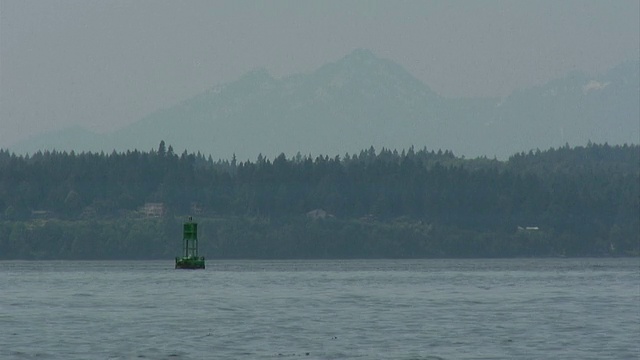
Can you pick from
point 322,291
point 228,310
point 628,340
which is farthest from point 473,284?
point 628,340

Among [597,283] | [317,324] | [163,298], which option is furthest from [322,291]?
[317,324]

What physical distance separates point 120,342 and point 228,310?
2636 cm

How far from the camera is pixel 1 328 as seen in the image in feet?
260

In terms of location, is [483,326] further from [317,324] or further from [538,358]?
[538,358]

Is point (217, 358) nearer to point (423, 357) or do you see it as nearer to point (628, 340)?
point (423, 357)

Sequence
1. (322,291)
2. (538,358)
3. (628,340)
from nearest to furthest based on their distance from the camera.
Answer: (538,358)
(628,340)
(322,291)

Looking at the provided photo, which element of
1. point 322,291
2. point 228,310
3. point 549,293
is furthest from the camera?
point 322,291

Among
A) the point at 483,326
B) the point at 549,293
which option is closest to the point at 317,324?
the point at 483,326

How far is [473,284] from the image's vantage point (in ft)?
484

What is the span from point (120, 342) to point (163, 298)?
43970 mm

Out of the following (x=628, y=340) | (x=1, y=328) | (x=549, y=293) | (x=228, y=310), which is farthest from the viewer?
(x=549, y=293)

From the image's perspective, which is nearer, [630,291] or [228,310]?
[228,310]

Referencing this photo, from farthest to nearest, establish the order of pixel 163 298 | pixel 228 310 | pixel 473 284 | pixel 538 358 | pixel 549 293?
pixel 473 284
pixel 549 293
pixel 163 298
pixel 228 310
pixel 538 358

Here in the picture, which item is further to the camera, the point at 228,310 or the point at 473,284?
the point at 473,284
